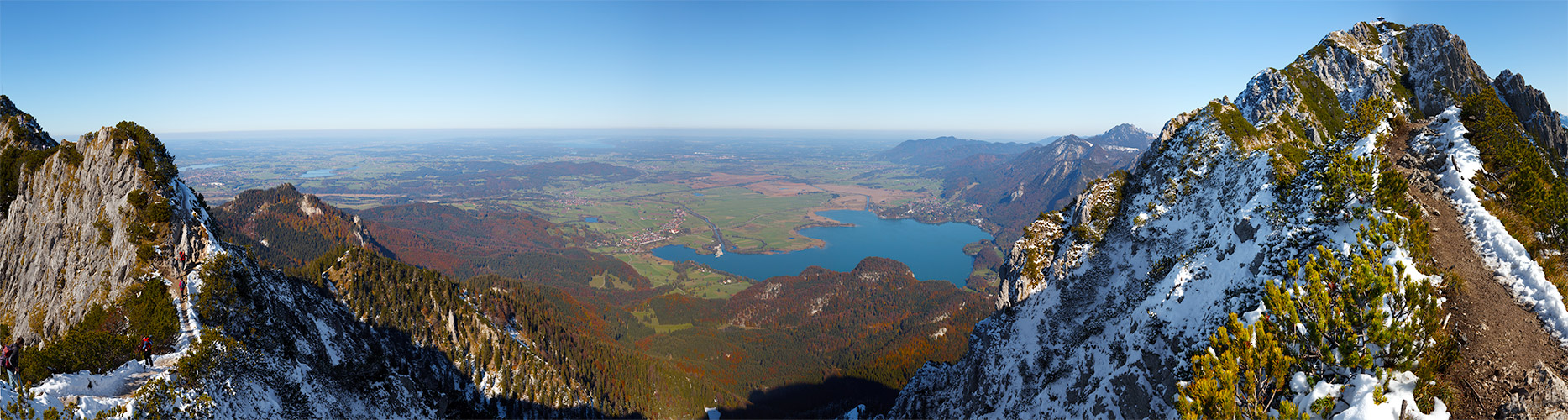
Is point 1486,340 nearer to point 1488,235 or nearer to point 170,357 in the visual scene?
point 1488,235

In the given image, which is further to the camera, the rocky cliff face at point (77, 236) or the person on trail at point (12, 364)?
the rocky cliff face at point (77, 236)

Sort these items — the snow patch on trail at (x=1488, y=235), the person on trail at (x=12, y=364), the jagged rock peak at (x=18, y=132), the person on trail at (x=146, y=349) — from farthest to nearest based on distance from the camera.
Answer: the jagged rock peak at (x=18, y=132) → the person on trail at (x=146, y=349) → the person on trail at (x=12, y=364) → the snow patch on trail at (x=1488, y=235)

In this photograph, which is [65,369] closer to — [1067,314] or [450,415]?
[450,415]

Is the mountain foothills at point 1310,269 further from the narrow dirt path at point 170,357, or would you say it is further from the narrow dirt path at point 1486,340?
the narrow dirt path at point 170,357

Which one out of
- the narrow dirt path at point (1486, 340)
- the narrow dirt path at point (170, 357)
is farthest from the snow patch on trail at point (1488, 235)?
the narrow dirt path at point (170, 357)

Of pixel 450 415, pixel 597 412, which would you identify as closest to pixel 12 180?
pixel 450 415

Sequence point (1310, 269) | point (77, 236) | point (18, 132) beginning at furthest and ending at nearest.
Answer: point (18, 132) → point (77, 236) → point (1310, 269)

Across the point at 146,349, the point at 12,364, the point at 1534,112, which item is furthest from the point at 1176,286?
the point at 146,349
